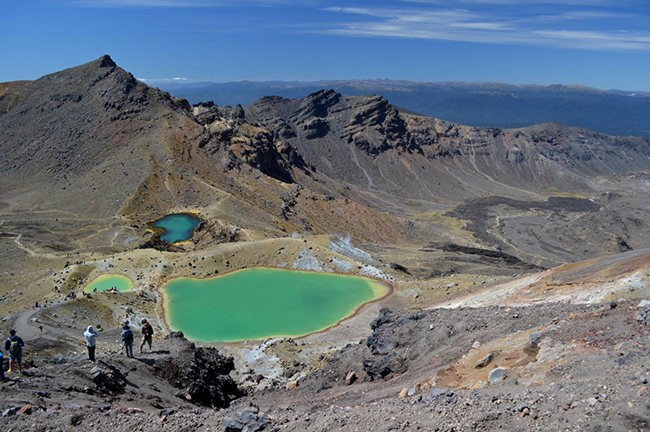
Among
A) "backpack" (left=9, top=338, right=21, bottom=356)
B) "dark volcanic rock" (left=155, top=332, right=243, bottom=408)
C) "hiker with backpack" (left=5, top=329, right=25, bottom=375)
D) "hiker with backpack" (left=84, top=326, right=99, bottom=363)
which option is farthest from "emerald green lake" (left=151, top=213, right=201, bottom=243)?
"backpack" (left=9, top=338, right=21, bottom=356)

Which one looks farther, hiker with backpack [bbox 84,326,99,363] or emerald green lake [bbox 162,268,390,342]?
emerald green lake [bbox 162,268,390,342]

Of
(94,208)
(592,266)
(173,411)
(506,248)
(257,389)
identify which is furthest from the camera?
(506,248)

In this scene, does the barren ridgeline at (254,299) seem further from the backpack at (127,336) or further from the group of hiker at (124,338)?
the backpack at (127,336)

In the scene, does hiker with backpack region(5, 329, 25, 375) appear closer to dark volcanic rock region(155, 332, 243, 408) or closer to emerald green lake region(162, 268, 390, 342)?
dark volcanic rock region(155, 332, 243, 408)

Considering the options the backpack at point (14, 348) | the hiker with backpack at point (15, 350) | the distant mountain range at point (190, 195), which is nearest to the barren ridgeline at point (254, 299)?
the distant mountain range at point (190, 195)

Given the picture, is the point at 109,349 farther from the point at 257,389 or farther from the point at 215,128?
the point at 215,128

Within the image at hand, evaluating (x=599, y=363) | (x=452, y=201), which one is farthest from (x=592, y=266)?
(x=452, y=201)
